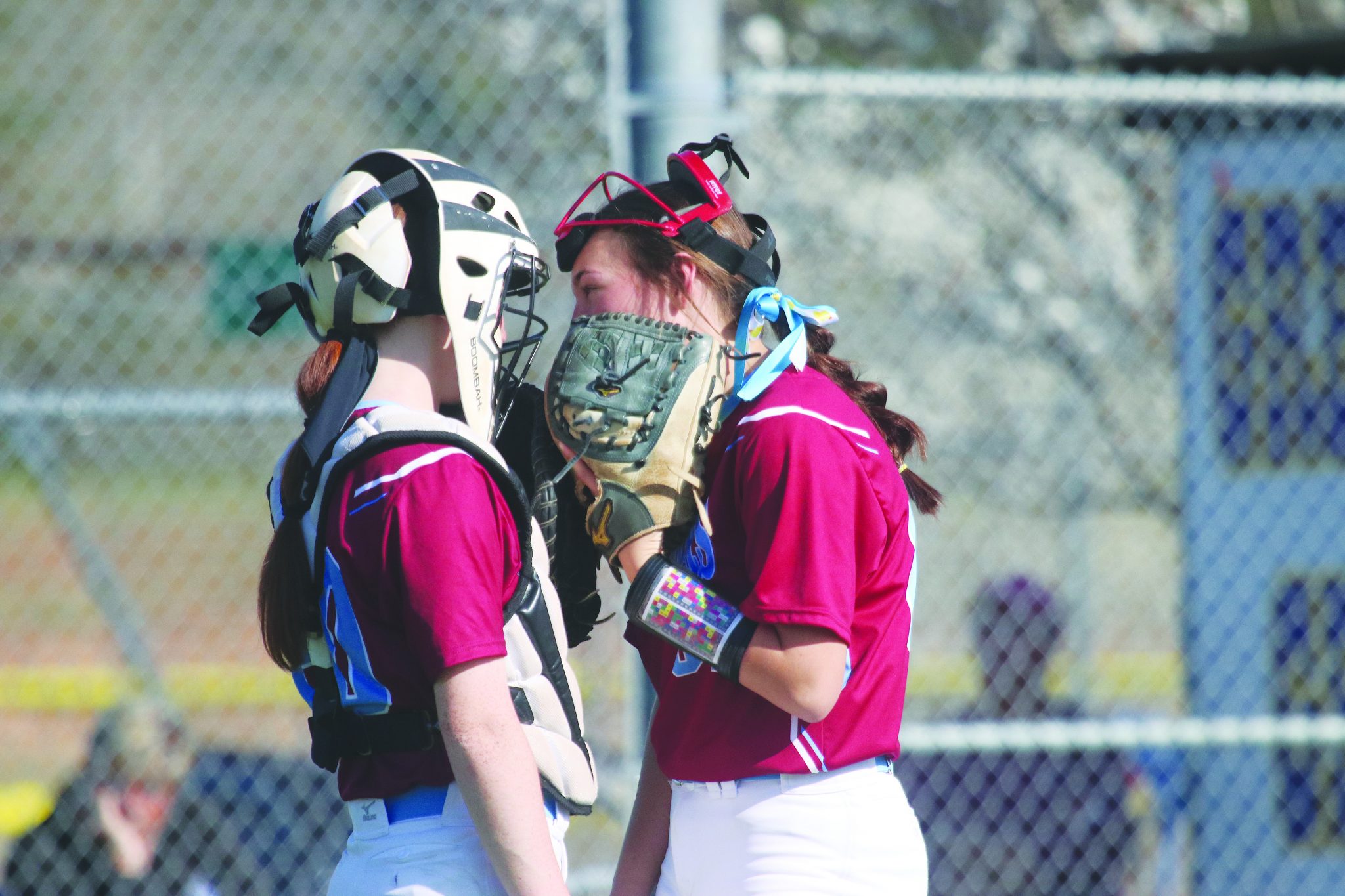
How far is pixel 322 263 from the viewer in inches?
83.8

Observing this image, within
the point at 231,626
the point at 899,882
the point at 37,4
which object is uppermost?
the point at 899,882

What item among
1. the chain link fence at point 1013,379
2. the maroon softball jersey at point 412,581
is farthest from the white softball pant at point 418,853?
the chain link fence at point 1013,379

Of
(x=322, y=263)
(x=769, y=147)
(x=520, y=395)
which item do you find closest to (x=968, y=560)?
(x=769, y=147)

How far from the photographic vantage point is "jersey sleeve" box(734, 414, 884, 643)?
2.02m

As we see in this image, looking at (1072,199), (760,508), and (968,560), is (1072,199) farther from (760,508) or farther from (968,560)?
(760,508)

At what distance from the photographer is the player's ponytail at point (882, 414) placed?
2412 mm

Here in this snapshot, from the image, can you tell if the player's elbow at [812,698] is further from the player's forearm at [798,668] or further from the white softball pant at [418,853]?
the white softball pant at [418,853]

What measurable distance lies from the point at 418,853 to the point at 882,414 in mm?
1153

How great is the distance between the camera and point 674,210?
231cm

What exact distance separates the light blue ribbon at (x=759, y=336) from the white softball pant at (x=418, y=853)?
84 cm

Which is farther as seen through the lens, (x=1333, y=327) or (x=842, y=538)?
(x=1333, y=327)

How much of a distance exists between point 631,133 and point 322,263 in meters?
1.82

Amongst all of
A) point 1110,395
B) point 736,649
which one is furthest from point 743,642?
point 1110,395

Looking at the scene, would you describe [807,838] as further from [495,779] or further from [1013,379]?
[1013,379]
